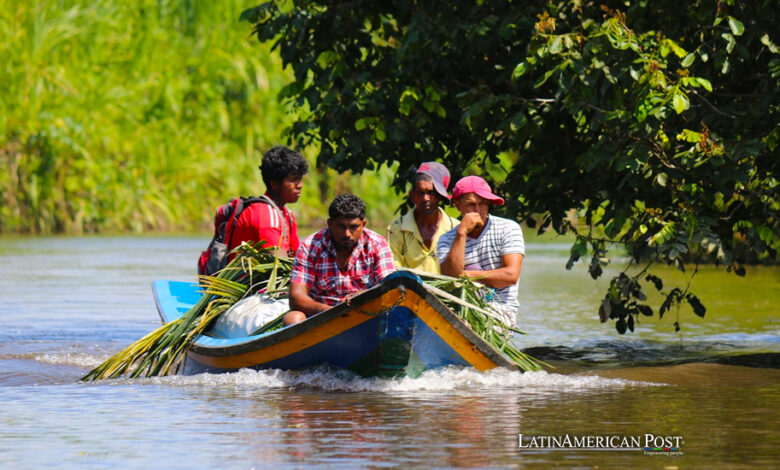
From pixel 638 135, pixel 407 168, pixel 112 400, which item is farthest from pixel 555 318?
pixel 112 400

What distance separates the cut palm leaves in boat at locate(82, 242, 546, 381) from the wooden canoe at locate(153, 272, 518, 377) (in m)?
0.28

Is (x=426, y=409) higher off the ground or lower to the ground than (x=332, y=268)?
lower

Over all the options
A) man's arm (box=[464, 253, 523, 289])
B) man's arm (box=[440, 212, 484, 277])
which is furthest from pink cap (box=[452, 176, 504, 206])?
man's arm (box=[464, 253, 523, 289])

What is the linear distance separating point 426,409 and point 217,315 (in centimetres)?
207

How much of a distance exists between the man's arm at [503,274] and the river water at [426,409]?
1.93ft

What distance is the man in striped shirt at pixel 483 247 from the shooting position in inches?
337

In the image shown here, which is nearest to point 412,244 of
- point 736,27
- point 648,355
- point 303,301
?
point 303,301

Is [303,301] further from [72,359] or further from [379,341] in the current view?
[72,359]

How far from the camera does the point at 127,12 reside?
29531 mm

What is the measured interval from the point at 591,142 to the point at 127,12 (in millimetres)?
20445

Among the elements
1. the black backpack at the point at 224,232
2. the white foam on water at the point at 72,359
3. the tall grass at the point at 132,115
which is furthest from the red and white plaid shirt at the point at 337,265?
the tall grass at the point at 132,115

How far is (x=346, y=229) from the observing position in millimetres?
8000

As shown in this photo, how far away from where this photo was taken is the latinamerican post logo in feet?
21.5

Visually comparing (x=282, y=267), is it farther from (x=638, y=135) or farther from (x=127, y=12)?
(x=127, y=12)
